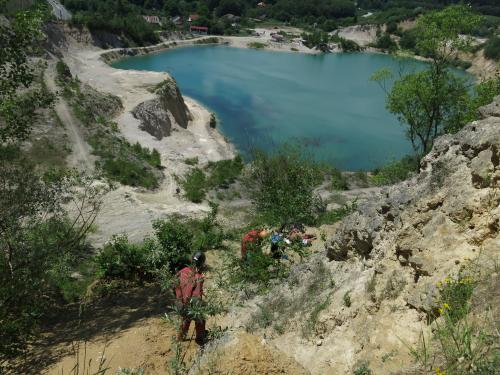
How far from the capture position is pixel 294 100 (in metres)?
79.1

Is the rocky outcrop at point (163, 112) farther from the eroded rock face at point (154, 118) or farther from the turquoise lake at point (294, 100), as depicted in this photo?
the turquoise lake at point (294, 100)

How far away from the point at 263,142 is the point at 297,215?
38.1m

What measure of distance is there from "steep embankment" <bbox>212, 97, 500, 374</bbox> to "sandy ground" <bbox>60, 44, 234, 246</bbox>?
14.3m

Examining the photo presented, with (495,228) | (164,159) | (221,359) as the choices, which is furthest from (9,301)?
(164,159)

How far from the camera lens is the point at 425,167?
1047cm

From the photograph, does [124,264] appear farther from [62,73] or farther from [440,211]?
[62,73]

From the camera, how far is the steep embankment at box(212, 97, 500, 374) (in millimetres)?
7070

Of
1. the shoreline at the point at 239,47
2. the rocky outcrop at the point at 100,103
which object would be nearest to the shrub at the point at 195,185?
the rocky outcrop at the point at 100,103

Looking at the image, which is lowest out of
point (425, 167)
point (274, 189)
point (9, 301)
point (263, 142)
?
point (263, 142)

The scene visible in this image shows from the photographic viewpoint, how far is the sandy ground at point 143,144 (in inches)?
985

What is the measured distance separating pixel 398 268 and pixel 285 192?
46.4ft

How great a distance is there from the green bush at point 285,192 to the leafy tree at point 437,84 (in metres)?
9.33

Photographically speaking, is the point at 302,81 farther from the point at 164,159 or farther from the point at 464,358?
the point at 464,358

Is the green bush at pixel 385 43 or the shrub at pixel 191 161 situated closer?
the shrub at pixel 191 161
